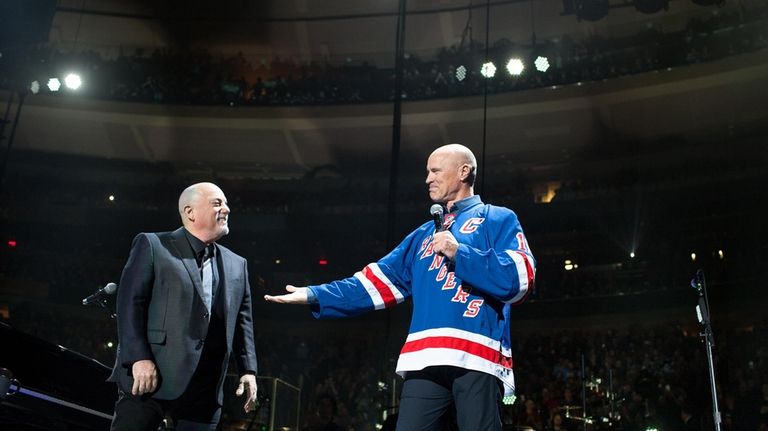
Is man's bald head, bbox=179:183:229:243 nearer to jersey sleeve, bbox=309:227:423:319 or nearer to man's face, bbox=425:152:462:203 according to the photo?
jersey sleeve, bbox=309:227:423:319

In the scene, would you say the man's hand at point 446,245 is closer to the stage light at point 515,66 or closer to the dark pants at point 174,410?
the dark pants at point 174,410

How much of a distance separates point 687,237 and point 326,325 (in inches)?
313

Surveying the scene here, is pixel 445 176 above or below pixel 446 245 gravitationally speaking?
above

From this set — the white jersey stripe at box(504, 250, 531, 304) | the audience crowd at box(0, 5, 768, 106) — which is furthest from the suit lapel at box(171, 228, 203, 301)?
the audience crowd at box(0, 5, 768, 106)

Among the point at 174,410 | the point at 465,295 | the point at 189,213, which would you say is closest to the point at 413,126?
the point at 189,213

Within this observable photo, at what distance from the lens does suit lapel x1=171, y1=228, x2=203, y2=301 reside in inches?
117

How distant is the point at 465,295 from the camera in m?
2.57

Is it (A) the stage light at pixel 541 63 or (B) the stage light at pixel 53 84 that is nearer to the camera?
(A) the stage light at pixel 541 63

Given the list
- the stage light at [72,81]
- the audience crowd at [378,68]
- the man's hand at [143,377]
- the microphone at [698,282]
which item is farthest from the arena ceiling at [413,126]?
the man's hand at [143,377]

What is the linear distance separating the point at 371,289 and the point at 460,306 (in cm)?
47

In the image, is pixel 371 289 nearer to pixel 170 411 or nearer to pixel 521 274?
pixel 521 274

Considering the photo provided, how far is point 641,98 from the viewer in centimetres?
1664

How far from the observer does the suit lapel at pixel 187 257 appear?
9.71 feet

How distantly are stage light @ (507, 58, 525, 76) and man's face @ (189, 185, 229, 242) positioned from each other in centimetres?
1297
